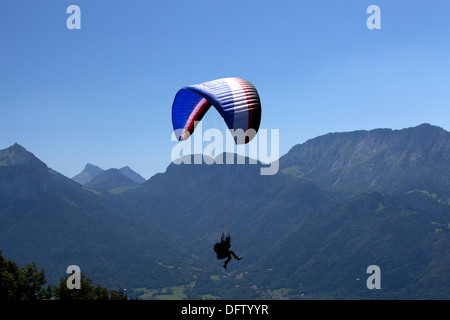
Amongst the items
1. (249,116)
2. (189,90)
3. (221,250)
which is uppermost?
(189,90)

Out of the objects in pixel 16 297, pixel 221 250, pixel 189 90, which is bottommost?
pixel 16 297

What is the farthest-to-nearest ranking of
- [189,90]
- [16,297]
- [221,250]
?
[16,297] < [189,90] < [221,250]

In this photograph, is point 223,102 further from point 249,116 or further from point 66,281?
point 66,281
